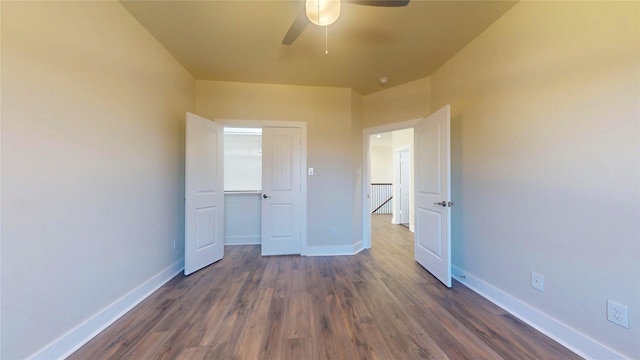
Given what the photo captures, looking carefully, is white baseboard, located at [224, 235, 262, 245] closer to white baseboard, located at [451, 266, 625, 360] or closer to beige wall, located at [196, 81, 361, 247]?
beige wall, located at [196, 81, 361, 247]

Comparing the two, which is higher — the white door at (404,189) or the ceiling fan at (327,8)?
the ceiling fan at (327,8)

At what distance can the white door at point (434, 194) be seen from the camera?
2.43 m

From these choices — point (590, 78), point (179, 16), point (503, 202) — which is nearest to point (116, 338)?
point (179, 16)

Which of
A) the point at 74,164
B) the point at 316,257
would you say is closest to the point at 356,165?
the point at 316,257

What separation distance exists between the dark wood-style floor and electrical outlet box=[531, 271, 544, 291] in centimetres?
32

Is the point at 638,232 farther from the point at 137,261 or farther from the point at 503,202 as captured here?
the point at 137,261

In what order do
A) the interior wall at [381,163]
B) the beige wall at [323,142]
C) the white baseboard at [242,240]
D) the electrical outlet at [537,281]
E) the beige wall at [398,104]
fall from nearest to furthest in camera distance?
the electrical outlet at [537,281], the beige wall at [398,104], the beige wall at [323,142], the white baseboard at [242,240], the interior wall at [381,163]

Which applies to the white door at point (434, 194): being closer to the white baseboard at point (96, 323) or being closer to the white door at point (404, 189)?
the white baseboard at point (96, 323)

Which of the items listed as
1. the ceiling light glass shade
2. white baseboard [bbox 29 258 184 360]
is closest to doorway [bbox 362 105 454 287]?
the ceiling light glass shade

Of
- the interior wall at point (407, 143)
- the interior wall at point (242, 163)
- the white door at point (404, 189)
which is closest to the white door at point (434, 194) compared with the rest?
the interior wall at point (407, 143)

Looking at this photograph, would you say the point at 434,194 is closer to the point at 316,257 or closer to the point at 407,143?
the point at 316,257

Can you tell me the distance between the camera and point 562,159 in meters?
1.59

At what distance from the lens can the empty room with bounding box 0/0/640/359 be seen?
1323 millimetres

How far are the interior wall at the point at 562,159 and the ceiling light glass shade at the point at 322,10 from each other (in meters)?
1.59
